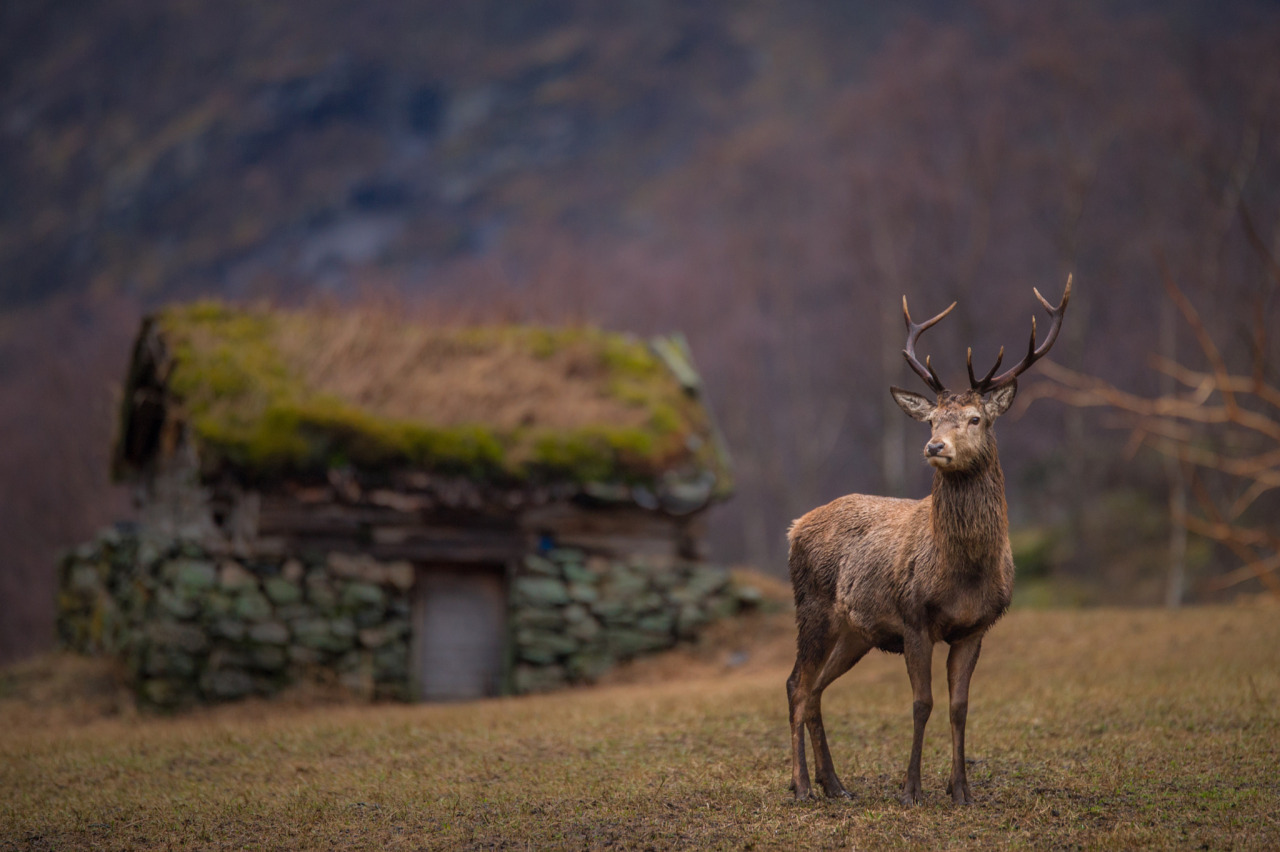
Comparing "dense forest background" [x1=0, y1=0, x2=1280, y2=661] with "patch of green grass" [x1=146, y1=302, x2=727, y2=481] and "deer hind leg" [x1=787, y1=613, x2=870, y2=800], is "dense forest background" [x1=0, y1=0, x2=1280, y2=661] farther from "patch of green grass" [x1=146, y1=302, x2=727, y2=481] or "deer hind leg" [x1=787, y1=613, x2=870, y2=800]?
"deer hind leg" [x1=787, y1=613, x2=870, y2=800]

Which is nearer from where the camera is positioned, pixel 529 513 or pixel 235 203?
pixel 529 513

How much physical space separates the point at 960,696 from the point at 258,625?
843cm

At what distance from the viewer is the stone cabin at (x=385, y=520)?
11.8m

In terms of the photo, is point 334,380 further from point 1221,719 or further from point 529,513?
point 1221,719

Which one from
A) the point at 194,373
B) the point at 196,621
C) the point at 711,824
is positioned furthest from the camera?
the point at 194,373

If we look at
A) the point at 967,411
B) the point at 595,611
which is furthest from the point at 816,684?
the point at 595,611

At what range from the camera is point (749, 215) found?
37.1 m

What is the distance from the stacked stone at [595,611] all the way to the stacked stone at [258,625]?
1.40 meters

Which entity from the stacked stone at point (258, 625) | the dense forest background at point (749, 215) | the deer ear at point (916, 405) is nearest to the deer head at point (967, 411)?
the deer ear at point (916, 405)

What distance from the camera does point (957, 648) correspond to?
5609mm

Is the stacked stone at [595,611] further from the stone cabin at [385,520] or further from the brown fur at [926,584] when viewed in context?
the brown fur at [926,584]

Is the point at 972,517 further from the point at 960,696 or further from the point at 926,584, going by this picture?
the point at 960,696

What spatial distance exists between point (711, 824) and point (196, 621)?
25.9 ft

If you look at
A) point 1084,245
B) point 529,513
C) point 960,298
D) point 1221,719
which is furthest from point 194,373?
point 1084,245
